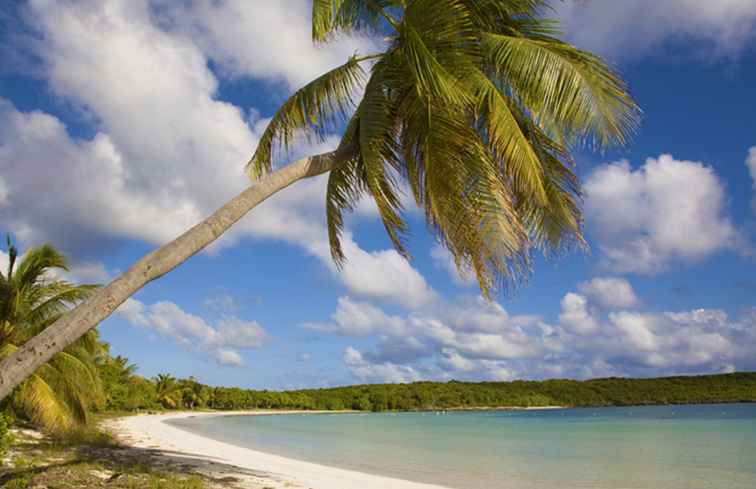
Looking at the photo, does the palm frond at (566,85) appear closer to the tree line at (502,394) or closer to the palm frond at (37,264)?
the palm frond at (37,264)

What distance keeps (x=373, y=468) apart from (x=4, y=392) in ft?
40.6

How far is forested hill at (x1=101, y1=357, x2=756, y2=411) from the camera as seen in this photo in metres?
78.8

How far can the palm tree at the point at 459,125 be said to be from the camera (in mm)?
5477

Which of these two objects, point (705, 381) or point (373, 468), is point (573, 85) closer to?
point (373, 468)

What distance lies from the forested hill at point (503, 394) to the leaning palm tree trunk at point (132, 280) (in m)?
66.0

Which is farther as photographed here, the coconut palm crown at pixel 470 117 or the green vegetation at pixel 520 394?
the green vegetation at pixel 520 394

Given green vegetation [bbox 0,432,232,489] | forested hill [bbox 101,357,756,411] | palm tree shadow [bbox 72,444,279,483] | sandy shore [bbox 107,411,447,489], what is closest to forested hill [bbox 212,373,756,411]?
forested hill [bbox 101,357,756,411]

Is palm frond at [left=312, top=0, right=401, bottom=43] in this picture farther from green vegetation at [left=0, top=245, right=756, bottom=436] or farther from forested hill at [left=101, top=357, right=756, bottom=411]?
forested hill at [left=101, top=357, right=756, bottom=411]

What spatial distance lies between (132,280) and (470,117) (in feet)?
13.0

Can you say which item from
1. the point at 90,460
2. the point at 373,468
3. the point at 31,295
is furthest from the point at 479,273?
the point at 373,468

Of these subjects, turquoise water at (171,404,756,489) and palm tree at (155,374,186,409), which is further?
palm tree at (155,374,186,409)

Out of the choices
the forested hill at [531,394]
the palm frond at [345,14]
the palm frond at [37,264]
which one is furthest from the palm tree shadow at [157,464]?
the forested hill at [531,394]

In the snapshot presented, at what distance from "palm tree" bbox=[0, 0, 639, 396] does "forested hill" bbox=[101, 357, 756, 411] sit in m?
65.3

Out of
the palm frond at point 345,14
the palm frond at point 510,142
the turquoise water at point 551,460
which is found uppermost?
the palm frond at point 345,14
